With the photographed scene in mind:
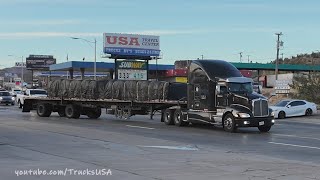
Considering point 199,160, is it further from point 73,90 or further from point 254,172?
point 73,90

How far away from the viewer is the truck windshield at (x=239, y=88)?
2438 cm

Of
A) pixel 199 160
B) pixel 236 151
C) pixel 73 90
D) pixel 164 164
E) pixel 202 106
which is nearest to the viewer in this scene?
pixel 164 164

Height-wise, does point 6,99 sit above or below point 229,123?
below

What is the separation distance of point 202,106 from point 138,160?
12923 mm

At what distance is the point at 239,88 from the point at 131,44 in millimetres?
51416

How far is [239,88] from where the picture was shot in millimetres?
24500

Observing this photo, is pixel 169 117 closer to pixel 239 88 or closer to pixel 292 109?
pixel 239 88

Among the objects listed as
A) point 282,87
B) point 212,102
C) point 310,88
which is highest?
point 310,88

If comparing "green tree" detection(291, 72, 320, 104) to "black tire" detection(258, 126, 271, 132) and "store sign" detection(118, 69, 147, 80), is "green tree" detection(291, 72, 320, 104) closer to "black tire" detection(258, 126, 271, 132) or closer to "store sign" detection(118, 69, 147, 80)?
"store sign" detection(118, 69, 147, 80)

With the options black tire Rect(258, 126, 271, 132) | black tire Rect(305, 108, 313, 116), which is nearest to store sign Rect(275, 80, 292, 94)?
black tire Rect(305, 108, 313, 116)

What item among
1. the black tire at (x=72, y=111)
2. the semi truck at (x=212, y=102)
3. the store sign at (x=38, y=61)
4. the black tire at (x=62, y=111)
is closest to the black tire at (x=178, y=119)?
the semi truck at (x=212, y=102)

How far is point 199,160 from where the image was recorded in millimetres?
13312

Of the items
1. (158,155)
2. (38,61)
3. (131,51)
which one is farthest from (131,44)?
(38,61)

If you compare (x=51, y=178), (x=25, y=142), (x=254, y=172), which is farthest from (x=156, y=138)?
(x=51, y=178)
